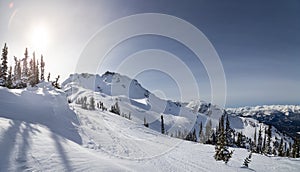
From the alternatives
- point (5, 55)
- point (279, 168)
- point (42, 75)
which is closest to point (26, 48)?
point (42, 75)

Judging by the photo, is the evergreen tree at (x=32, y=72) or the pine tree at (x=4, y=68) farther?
the evergreen tree at (x=32, y=72)

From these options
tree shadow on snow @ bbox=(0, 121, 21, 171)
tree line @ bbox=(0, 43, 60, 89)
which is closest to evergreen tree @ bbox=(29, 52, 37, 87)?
tree line @ bbox=(0, 43, 60, 89)

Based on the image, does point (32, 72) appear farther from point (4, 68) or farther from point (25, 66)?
point (4, 68)

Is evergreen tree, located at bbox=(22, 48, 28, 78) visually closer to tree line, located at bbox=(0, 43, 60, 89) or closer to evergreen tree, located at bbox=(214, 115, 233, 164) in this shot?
tree line, located at bbox=(0, 43, 60, 89)

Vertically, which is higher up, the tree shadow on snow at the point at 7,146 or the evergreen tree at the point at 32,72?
the evergreen tree at the point at 32,72

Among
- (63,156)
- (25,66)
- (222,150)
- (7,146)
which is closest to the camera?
(7,146)

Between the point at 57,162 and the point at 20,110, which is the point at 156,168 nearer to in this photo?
the point at 57,162

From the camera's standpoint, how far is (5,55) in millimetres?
53531

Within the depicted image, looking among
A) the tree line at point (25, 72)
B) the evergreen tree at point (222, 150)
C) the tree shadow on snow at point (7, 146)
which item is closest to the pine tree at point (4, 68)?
the tree line at point (25, 72)

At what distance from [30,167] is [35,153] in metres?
1.52

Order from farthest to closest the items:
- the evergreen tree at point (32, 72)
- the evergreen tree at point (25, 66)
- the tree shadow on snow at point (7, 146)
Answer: the evergreen tree at point (25, 66) < the evergreen tree at point (32, 72) < the tree shadow on snow at point (7, 146)

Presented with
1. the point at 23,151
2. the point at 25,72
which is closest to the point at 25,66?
the point at 25,72

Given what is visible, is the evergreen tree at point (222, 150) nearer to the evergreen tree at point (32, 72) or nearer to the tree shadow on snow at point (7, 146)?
the tree shadow on snow at point (7, 146)

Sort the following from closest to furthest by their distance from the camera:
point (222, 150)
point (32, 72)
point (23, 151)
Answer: point (23, 151)
point (222, 150)
point (32, 72)
